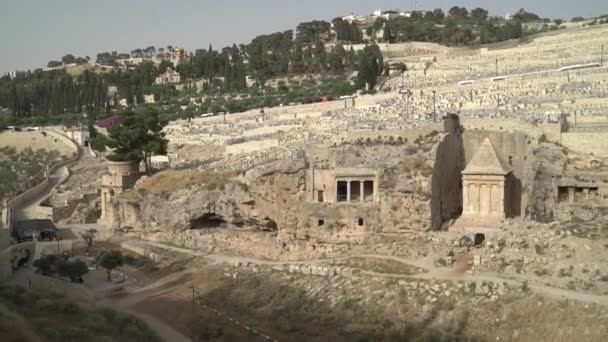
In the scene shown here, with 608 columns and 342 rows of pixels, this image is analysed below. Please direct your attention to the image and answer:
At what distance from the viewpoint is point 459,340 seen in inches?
814

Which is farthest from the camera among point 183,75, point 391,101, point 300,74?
point 183,75

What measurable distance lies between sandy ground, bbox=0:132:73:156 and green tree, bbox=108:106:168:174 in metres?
24.1

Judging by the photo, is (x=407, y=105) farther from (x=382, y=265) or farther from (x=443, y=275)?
(x=443, y=275)

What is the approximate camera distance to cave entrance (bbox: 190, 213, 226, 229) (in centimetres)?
3331

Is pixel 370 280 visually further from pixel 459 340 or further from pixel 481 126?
pixel 481 126

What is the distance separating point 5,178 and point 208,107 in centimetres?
2090

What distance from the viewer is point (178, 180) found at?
35.2 meters

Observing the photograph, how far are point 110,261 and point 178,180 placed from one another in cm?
712

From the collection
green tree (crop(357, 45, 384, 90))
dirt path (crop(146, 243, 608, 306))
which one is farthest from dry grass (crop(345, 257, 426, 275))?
green tree (crop(357, 45, 384, 90))

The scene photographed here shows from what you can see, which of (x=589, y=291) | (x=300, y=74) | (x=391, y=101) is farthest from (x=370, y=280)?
(x=300, y=74)

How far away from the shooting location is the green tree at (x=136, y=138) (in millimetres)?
38719

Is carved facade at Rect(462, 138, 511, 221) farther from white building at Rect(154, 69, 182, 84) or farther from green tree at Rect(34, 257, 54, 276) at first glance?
white building at Rect(154, 69, 182, 84)

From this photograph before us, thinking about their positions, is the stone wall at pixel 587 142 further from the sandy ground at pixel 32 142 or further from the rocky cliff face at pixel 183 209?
the sandy ground at pixel 32 142

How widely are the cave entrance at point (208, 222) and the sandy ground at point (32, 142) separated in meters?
31.1
